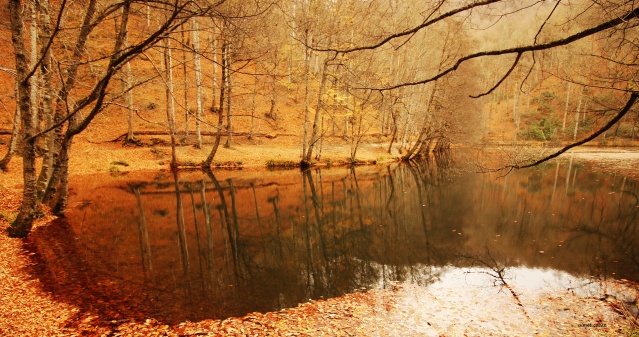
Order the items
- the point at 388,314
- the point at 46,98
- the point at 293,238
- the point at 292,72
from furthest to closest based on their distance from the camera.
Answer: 1. the point at 292,72
2. the point at 293,238
3. the point at 46,98
4. the point at 388,314

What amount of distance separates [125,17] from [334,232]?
28.3 ft

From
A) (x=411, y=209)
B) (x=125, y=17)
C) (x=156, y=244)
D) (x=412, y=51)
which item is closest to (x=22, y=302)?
(x=156, y=244)

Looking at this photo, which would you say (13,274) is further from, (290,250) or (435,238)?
(435,238)

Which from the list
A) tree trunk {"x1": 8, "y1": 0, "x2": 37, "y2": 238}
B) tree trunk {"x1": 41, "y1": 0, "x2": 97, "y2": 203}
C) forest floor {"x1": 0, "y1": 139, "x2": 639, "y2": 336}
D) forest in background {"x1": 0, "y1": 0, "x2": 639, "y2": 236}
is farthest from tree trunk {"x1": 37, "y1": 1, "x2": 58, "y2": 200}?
forest floor {"x1": 0, "y1": 139, "x2": 639, "y2": 336}

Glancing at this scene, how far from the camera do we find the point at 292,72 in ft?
94.2

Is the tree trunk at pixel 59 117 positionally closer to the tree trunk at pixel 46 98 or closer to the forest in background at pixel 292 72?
the forest in background at pixel 292 72

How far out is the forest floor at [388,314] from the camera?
216 inches

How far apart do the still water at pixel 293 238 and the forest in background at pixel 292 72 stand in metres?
2.42

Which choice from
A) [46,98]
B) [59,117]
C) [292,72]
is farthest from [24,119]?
[292,72]

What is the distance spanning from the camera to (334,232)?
11.8 m

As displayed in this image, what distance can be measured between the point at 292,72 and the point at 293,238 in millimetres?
20651

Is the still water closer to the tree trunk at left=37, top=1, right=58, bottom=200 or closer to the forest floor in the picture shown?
the forest floor

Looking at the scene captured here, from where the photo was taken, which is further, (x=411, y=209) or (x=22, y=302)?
(x=411, y=209)

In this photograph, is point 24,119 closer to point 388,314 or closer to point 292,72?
point 388,314
